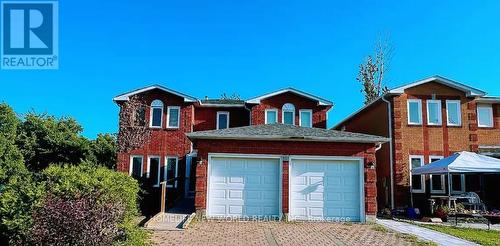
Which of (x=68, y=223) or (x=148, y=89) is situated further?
(x=148, y=89)

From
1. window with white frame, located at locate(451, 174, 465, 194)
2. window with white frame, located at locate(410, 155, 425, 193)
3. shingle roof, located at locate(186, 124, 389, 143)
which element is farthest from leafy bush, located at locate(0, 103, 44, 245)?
window with white frame, located at locate(451, 174, 465, 194)

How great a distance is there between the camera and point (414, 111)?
2155 cm

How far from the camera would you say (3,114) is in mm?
29781

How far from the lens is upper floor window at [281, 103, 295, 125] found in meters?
25.4

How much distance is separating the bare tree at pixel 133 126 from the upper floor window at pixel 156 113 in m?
0.41

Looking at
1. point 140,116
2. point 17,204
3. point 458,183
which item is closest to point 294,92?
point 140,116

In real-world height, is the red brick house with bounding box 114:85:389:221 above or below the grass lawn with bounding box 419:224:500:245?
above

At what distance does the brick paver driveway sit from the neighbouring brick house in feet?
23.8

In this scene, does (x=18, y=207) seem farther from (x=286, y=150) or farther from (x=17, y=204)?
(x=286, y=150)

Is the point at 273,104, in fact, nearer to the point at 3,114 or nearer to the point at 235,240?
the point at 235,240

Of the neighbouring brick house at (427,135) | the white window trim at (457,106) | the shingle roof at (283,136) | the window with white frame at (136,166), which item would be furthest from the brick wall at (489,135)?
the window with white frame at (136,166)

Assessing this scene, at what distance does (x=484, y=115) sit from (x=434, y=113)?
3617mm

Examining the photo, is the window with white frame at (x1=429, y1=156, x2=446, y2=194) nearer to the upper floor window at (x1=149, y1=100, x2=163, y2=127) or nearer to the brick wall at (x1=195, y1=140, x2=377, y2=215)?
the brick wall at (x1=195, y1=140, x2=377, y2=215)

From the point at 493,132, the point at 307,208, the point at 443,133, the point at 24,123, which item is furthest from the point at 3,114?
the point at 493,132
